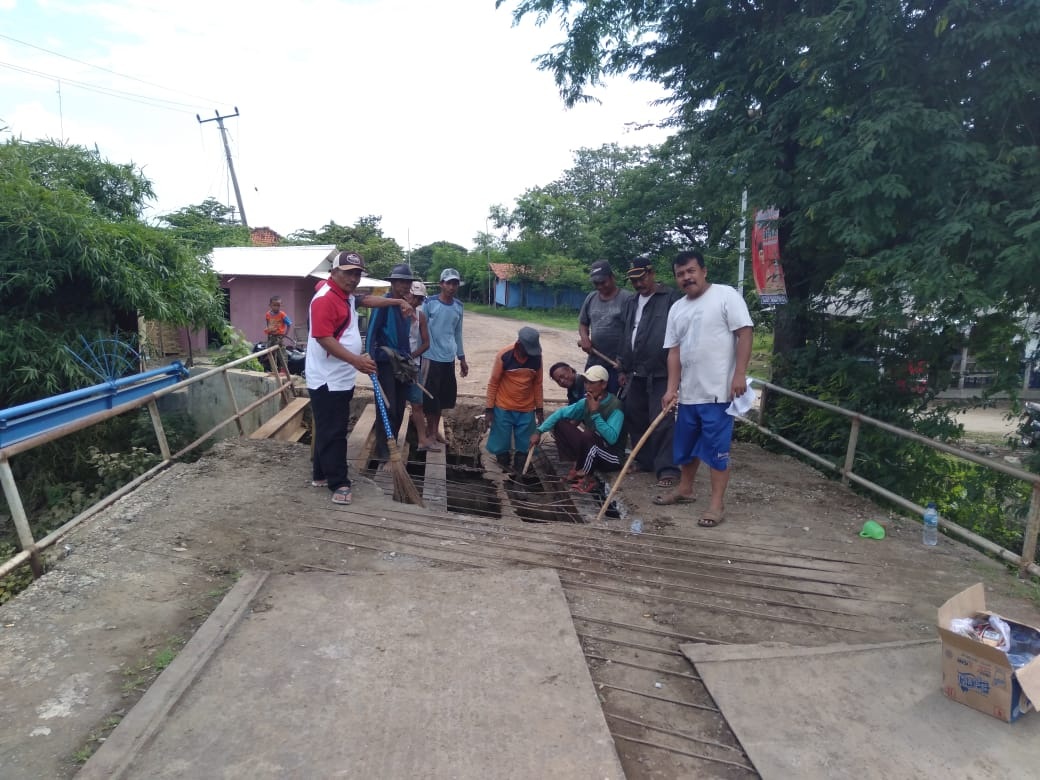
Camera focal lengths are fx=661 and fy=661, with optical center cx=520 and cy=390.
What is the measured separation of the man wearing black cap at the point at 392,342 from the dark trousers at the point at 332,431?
3.36ft

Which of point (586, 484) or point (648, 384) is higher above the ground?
point (648, 384)

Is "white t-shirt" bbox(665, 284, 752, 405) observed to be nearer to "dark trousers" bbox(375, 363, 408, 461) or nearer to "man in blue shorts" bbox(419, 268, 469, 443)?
"dark trousers" bbox(375, 363, 408, 461)

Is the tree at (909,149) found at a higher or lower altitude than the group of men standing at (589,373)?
higher

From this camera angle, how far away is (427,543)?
3832 millimetres

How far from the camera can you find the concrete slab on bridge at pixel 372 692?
2.09 metres

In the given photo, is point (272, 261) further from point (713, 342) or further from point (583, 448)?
point (713, 342)

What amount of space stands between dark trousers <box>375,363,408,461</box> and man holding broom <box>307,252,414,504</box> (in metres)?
0.85

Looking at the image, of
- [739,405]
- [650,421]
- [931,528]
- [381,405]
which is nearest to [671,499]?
[739,405]

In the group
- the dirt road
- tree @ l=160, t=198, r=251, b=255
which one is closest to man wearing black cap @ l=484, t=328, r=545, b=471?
the dirt road

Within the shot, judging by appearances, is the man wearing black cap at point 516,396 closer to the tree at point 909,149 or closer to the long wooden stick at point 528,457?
the long wooden stick at point 528,457

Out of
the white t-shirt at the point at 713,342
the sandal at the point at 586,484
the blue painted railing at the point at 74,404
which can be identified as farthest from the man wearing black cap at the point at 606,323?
the blue painted railing at the point at 74,404

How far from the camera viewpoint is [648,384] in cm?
559

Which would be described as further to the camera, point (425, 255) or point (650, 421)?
point (425, 255)

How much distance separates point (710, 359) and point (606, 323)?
183 cm
